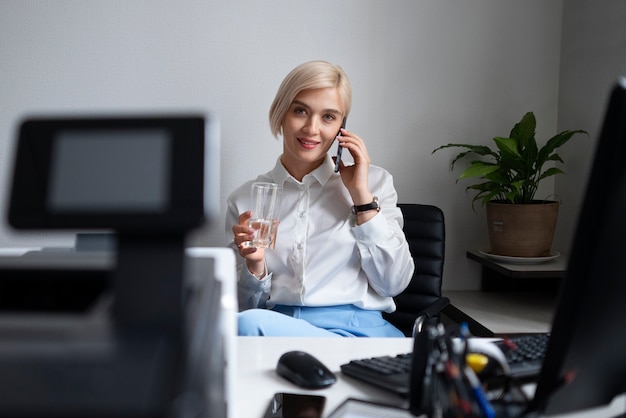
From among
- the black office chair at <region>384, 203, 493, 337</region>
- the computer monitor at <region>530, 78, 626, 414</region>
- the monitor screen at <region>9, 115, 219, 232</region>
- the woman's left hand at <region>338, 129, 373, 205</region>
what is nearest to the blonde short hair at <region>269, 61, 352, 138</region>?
the woman's left hand at <region>338, 129, 373, 205</region>

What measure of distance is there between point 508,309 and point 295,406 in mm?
1794

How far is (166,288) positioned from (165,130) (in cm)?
11

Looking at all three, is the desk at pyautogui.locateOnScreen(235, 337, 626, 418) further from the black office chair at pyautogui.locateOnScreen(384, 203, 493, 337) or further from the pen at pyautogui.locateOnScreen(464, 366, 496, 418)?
the black office chair at pyautogui.locateOnScreen(384, 203, 493, 337)

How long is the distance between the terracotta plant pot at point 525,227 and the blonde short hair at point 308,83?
863mm

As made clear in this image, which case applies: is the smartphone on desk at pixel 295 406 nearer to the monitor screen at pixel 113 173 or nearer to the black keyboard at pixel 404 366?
the black keyboard at pixel 404 366

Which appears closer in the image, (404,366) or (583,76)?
(404,366)

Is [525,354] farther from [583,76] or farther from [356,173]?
[583,76]

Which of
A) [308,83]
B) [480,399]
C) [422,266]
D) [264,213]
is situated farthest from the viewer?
[422,266]

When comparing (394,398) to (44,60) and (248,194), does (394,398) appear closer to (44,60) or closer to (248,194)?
(248,194)

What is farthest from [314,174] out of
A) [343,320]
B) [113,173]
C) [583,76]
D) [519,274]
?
[113,173]

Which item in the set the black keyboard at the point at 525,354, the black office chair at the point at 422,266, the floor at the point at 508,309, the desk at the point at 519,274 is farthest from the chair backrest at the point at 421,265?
the black keyboard at the point at 525,354

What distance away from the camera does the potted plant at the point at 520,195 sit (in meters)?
2.42

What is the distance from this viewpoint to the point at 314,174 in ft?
6.55

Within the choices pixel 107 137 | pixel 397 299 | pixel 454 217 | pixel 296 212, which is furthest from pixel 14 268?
pixel 454 217
